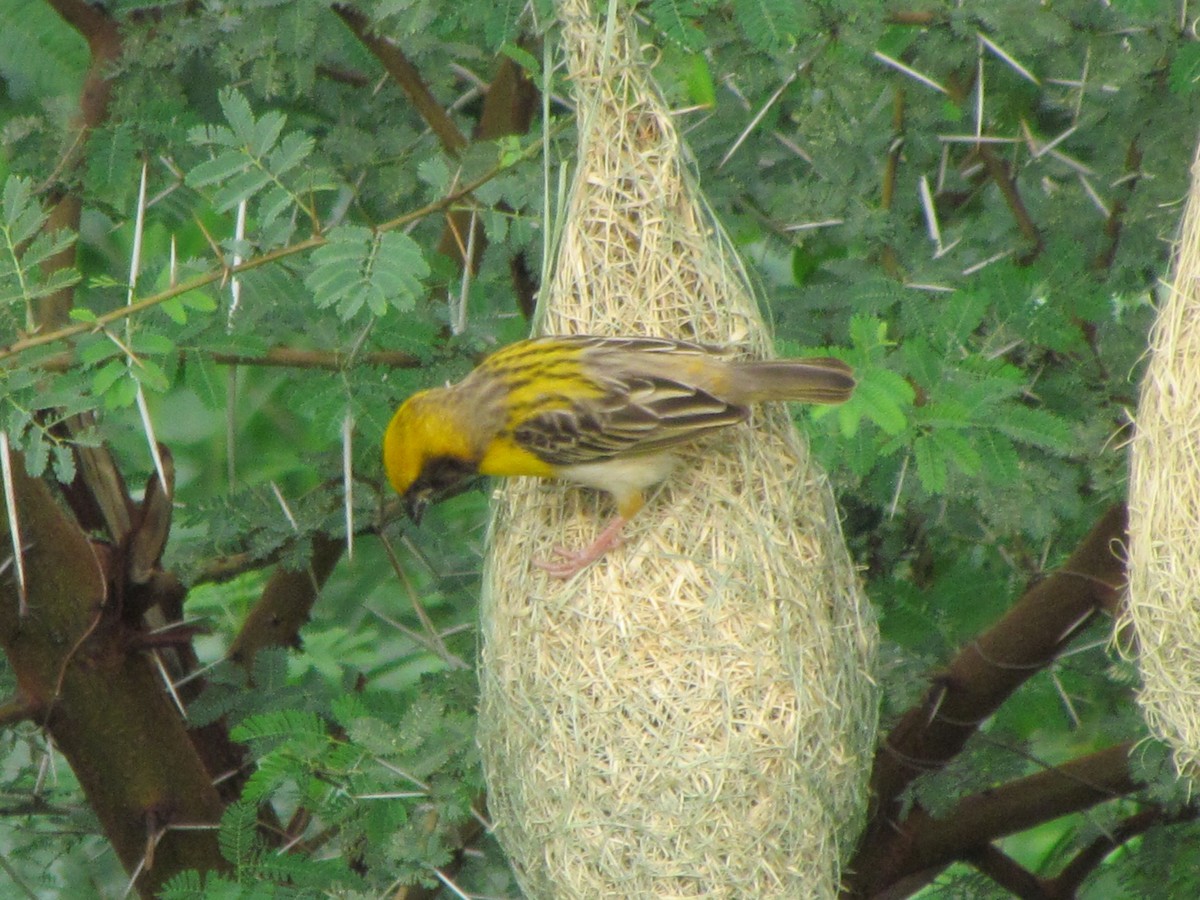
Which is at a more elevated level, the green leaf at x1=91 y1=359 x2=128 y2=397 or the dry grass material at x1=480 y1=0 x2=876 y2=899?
the green leaf at x1=91 y1=359 x2=128 y2=397

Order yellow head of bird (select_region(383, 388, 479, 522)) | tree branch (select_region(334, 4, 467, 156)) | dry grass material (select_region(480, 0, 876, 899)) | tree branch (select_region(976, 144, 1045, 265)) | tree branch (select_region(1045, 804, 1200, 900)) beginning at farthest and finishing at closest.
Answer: tree branch (select_region(1045, 804, 1200, 900)), tree branch (select_region(976, 144, 1045, 265)), tree branch (select_region(334, 4, 467, 156)), yellow head of bird (select_region(383, 388, 479, 522)), dry grass material (select_region(480, 0, 876, 899))

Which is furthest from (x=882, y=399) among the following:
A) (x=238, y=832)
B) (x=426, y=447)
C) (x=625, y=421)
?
(x=238, y=832)

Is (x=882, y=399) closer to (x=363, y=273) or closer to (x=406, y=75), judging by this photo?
(x=363, y=273)

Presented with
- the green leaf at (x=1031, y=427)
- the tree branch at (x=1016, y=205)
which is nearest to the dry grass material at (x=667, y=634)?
the green leaf at (x=1031, y=427)

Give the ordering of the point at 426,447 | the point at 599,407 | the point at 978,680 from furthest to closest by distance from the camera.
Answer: the point at 978,680
the point at 426,447
the point at 599,407

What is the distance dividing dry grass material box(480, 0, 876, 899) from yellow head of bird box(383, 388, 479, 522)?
0.55 feet

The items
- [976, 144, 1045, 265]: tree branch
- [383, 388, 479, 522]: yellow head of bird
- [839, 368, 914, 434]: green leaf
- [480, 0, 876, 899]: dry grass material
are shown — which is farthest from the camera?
[976, 144, 1045, 265]: tree branch

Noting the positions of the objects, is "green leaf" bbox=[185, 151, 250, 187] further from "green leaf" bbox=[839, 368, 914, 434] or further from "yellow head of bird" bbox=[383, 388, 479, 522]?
"green leaf" bbox=[839, 368, 914, 434]

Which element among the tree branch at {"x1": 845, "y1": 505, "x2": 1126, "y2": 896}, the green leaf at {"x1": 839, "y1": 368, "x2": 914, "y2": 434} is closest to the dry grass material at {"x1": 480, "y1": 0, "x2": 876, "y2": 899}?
the green leaf at {"x1": 839, "y1": 368, "x2": 914, "y2": 434}

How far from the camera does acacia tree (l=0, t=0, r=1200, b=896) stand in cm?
299

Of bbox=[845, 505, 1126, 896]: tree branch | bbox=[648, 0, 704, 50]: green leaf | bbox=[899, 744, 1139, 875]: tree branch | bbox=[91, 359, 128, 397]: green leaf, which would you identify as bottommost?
bbox=[899, 744, 1139, 875]: tree branch

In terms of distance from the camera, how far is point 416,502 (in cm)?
313

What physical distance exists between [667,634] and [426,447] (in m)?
0.59

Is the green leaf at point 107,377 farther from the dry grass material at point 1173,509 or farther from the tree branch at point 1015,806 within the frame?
the tree branch at point 1015,806
